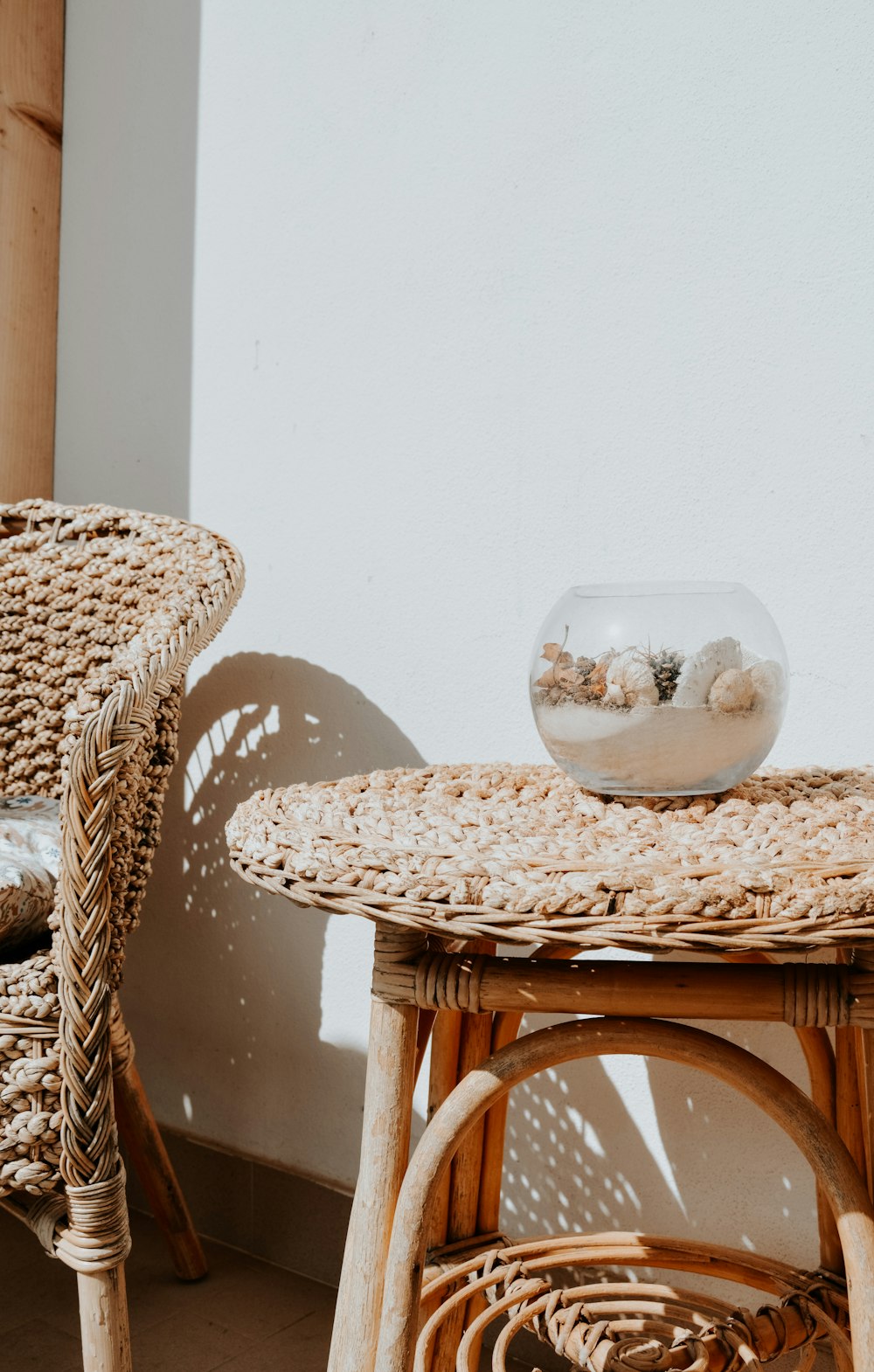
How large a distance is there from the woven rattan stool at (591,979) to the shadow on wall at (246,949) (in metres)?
0.40

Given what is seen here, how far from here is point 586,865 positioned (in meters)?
0.55

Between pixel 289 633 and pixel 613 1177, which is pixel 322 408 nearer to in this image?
pixel 289 633

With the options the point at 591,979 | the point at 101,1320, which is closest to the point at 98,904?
the point at 101,1320

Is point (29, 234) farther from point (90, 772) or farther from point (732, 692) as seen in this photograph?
point (732, 692)

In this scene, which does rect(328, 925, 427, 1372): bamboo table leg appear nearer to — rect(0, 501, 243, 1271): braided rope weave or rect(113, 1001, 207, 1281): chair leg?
rect(0, 501, 243, 1271): braided rope weave

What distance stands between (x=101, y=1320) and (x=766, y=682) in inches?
26.4

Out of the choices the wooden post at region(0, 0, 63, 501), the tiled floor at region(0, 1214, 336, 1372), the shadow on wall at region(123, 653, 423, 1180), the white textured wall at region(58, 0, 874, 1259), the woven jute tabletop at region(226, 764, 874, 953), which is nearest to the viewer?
the woven jute tabletop at region(226, 764, 874, 953)

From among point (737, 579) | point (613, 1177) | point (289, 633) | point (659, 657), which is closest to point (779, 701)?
point (659, 657)

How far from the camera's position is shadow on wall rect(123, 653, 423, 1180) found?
1189mm

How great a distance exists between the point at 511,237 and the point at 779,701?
0.57 metres

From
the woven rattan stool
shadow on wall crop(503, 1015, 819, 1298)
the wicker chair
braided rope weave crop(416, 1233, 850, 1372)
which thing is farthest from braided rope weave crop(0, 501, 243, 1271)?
shadow on wall crop(503, 1015, 819, 1298)

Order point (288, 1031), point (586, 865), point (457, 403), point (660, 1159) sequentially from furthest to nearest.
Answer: point (288, 1031), point (457, 403), point (660, 1159), point (586, 865)

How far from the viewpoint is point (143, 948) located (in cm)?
138

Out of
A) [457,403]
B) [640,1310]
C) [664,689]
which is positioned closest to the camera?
[664,689]
